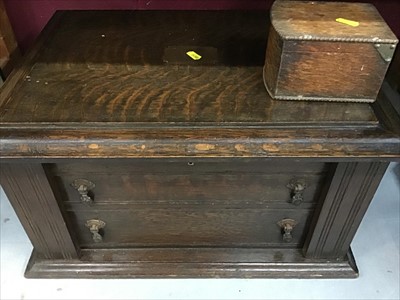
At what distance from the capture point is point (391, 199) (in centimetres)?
131

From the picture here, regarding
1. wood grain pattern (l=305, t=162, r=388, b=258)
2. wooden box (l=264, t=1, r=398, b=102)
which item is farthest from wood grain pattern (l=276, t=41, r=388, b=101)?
wood grain pattern (l=305, t=162, r=388, b=258)

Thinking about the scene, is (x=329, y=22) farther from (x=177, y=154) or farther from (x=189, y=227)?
(x=189, y=227)

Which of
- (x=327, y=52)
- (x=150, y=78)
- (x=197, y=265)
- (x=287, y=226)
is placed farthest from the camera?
(x=197, y=265)

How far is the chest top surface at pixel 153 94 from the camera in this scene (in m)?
0.76

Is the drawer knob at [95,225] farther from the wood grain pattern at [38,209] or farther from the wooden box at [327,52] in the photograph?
the wooden box at [327,52]

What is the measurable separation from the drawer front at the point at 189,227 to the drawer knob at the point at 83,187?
81 millimetres

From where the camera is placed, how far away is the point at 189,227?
104cm

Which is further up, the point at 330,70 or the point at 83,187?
the point at 330,70

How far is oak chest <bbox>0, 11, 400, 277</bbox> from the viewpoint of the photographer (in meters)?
0.76

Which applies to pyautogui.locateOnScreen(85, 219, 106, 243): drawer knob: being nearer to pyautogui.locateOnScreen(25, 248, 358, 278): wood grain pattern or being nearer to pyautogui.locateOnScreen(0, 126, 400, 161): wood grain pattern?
pyautogui.locateOnScreen(25, 248, 358, 278): wood grain pattern

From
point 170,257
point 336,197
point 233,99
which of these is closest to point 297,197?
point 336,197

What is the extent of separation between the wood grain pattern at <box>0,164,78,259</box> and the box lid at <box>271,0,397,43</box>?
0.57 metres

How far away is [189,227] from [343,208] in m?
0.38

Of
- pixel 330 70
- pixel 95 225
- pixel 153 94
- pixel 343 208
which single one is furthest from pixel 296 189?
pixel 95 225
